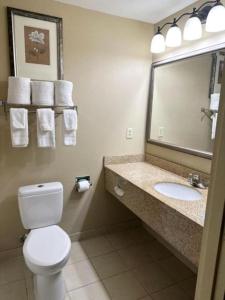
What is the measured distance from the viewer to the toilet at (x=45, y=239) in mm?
1456

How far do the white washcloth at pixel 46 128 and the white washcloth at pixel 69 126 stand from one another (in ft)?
0.36

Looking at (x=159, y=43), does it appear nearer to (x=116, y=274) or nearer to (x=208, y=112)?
(x=208, y=112)

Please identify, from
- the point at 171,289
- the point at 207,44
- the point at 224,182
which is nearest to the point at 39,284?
the point at 171,289

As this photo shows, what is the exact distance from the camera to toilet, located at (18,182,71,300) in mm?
1456

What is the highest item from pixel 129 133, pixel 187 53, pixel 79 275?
pixel 187 53

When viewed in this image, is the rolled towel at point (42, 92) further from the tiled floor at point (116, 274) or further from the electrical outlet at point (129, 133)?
the tiled floor at point (116, 274)

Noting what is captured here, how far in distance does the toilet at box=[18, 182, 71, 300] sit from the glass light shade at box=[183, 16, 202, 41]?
5.50ft

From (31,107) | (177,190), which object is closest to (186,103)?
(177,190)

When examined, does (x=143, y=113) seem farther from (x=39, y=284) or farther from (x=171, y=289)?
(x=39, y=284)

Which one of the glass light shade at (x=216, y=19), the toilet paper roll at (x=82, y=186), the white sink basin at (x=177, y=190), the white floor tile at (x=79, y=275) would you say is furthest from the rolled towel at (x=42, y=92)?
the white floor tile at (x=79, y=275)

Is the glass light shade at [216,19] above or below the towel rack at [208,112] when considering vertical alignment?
above

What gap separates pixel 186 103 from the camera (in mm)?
1982

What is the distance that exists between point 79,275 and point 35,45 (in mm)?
2015

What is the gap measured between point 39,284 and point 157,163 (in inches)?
59.5
